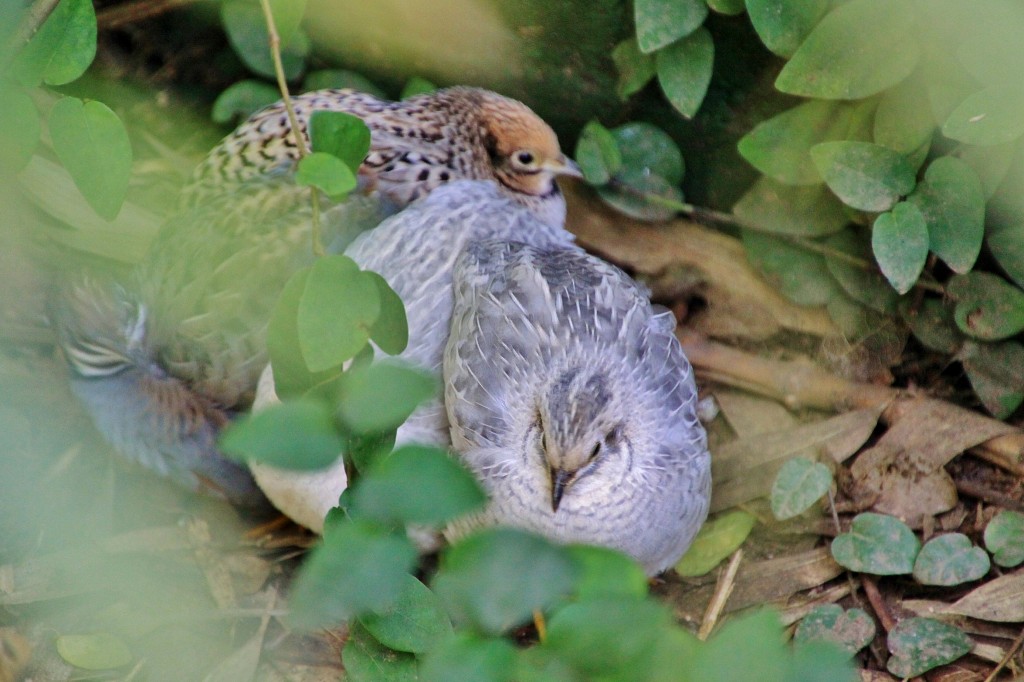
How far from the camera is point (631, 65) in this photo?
283 centimetres

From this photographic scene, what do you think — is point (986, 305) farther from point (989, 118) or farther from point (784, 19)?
point (784, 19)

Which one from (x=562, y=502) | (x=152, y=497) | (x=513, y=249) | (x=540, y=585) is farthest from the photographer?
(x=152, y=497)

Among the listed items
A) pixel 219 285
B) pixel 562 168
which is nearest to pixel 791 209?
pixel 562 168

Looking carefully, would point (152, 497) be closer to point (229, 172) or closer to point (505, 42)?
point (229, 172)

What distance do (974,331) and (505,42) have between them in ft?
4.82

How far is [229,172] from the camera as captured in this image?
9.54ft

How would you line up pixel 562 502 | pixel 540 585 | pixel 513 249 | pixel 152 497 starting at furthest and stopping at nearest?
1. pixel 152 497
2. pixel 513 249
3. pixel 562 502
4. pixel 540 585

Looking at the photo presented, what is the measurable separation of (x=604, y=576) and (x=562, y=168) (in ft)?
6.62

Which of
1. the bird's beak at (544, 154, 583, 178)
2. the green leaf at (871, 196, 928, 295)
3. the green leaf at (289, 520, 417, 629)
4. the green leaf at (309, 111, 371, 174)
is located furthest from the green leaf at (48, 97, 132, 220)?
the green leaf at (871, 196, 928, 295)

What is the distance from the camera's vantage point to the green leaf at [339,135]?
63.5 inches

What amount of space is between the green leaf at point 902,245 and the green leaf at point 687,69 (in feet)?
1.83

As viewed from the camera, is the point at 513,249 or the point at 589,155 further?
the point at 589,155

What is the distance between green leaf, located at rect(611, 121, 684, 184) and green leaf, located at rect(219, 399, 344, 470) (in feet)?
6.55

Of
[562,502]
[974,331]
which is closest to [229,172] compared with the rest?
[562,502]
